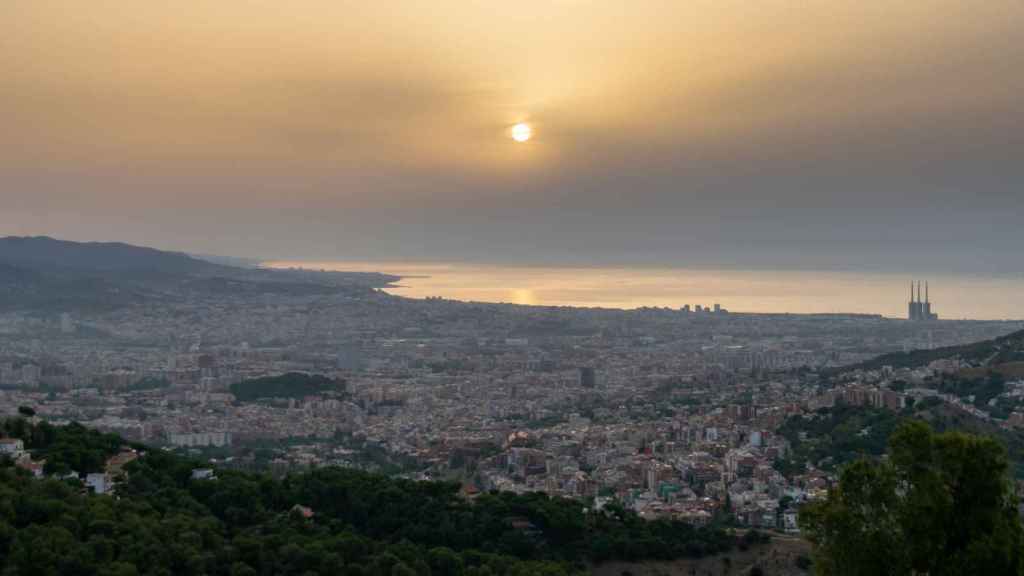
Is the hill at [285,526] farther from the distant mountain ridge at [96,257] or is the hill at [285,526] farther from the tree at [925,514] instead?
the distant mountain ridge at [96,257]

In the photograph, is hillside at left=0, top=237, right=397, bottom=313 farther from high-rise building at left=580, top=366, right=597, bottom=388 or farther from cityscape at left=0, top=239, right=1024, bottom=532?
high-rise building at left=580, top=366, right=597, bottom=388

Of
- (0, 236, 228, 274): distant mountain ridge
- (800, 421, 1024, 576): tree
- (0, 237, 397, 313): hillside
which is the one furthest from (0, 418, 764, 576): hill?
(0, 236, 228, 274): distant mountain ridge

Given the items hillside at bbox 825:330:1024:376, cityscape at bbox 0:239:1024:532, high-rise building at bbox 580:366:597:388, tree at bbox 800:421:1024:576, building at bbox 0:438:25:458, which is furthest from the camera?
high-rise building at bbox 580:366:597:388

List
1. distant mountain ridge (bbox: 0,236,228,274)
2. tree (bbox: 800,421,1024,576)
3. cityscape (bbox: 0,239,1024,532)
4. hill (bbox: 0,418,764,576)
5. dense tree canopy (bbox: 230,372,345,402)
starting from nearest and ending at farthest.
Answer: tree (bbox: 800,421,1024,576) → hill (bbox: 0,418,764,576) → cityscape (bbox: 0,239,1024,532) → dense tree canopy (bbox: 230,372,345,402) → distant mountain ridge (bbox: 0,236,228,274)

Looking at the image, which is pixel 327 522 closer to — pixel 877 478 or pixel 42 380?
pixel 877 478

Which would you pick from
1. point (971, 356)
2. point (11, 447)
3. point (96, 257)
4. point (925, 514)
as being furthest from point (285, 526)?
point (96, 257)

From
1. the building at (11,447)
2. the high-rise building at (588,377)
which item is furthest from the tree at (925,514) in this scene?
the high-rise building at (588,377)
